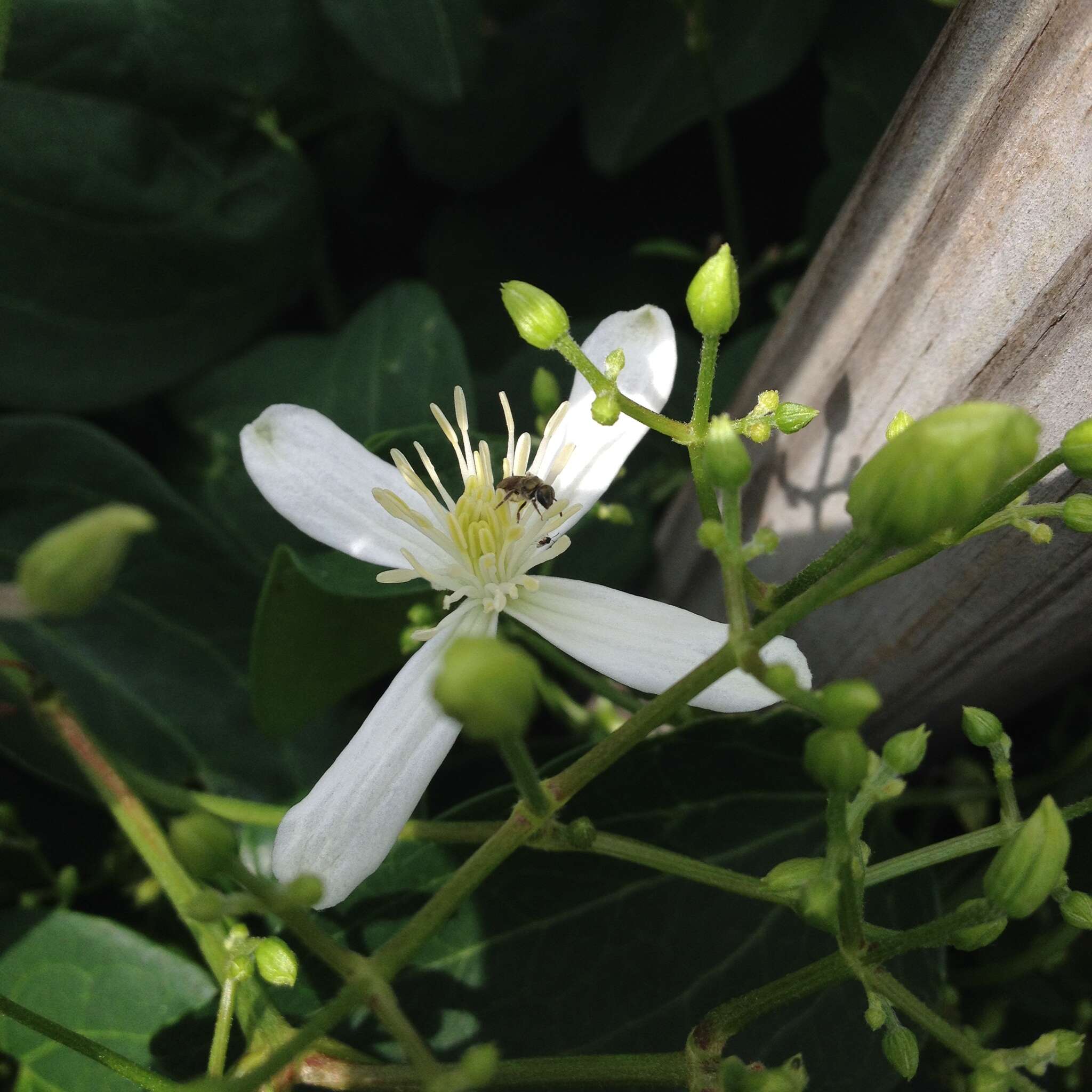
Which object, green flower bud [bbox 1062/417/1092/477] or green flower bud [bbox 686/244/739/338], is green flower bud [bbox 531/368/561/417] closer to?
green flower bud [bbox 686/244/739/338]

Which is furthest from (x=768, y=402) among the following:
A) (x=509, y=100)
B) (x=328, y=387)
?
(x=509, y=100)

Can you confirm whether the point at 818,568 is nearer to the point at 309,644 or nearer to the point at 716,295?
the point at 716,295

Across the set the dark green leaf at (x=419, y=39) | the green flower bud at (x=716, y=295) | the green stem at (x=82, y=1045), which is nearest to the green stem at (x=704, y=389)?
the green flower bud at (x=716, y=295)

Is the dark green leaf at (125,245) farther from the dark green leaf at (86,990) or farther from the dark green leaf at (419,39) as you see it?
the dark green leaf at (86,990)

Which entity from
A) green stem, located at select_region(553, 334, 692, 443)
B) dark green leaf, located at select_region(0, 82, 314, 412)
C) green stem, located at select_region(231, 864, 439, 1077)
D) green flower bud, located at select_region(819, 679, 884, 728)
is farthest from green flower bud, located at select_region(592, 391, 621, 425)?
dark green leaf, located at select_region(0, 82, 314, 412)

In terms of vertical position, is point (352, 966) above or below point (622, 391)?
below

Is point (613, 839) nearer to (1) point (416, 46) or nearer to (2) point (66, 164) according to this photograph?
(1) point (416, 46)

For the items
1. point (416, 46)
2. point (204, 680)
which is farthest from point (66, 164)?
point (204, 680)
